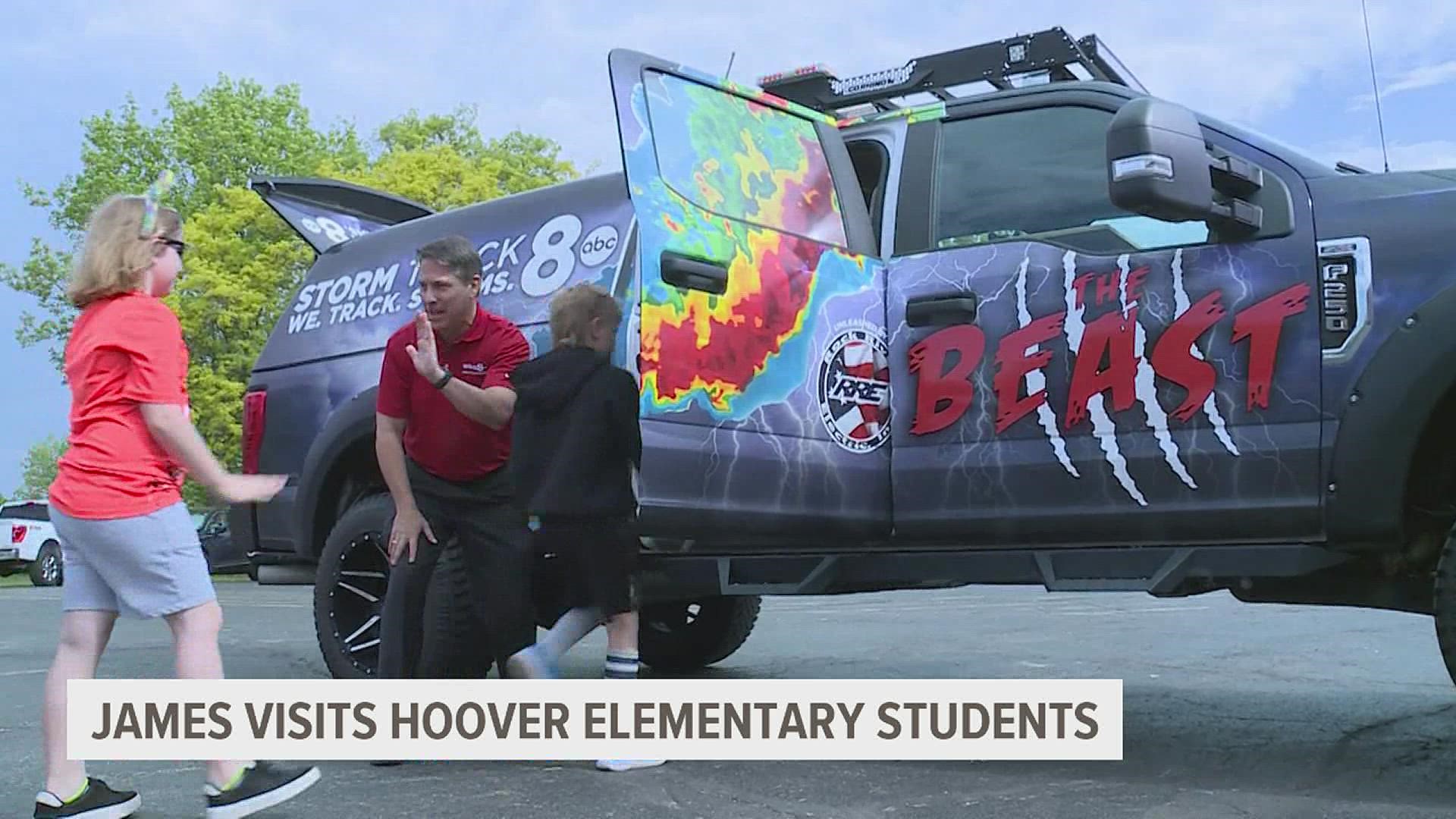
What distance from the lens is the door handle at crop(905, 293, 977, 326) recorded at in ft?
14.9

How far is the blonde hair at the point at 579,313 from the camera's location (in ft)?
14.8

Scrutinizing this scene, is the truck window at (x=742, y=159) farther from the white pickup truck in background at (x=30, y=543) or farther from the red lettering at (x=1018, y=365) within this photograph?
the white pickup truck in background at (x=30, y=543)

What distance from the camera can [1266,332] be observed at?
13.1 ft

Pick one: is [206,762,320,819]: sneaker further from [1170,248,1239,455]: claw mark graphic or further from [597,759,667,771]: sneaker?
[1170,248,1239,455]: claw mark graphic

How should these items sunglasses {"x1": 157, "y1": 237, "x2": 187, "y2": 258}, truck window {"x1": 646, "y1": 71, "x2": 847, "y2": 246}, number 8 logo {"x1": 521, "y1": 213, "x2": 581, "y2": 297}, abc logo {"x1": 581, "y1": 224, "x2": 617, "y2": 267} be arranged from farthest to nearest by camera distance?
number 8 logo {"x1": 521, "y1": 213, "x2": 581, "y2": 297}, abc logo {"x1": 581, "y1": 224, "x2": 617, "y2": 267}, truck window {"x1": 646, "y1": 71, "x2": 847, "y2": 246}, sunglasses {"x1": 157, "y1": 237, "x2": 187, "y2": 258}

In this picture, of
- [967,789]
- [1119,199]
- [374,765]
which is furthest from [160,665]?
[1119,199]

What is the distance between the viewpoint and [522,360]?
452 centimetres

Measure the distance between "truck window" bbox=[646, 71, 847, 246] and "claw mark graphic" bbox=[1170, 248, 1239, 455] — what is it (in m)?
1.18

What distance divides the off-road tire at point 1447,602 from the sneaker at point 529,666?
2.38 metres

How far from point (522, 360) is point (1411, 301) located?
2.45m

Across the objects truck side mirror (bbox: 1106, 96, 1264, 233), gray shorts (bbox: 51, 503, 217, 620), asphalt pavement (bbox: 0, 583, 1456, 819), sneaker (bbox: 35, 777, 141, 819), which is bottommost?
asphalt pavement (bbox: 0, 583, 1456, 819)

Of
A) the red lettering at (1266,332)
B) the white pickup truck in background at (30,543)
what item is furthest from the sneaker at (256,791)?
the white pickup truck in background at (30,543)

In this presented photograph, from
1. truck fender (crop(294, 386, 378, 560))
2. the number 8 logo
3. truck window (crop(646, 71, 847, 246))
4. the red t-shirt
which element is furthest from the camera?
Result: truck fender (crop(294, 386, 378, 560))

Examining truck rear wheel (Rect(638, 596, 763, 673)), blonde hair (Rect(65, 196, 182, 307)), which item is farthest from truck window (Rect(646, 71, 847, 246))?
truck rear wheel (Rect(638, 596, 763, 673))
